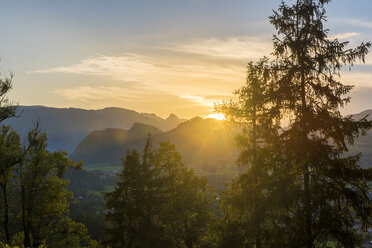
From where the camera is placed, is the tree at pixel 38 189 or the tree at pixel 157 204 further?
the tree at pixel 157 204

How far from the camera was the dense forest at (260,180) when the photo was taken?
12414 mm

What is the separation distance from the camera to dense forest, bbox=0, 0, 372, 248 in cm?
1241

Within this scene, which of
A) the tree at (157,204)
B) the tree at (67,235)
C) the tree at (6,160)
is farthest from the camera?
the tree at (157,204)

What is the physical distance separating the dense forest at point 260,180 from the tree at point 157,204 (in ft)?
0.27

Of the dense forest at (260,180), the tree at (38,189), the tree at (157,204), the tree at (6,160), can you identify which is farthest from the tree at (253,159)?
the tree at (6,160)

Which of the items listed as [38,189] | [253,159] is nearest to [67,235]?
[38,189]

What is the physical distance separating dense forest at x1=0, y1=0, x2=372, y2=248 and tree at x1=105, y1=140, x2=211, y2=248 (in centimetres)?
8

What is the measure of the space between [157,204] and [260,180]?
11574 millimetres

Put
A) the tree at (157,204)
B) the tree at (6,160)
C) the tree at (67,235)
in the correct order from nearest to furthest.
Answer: the tree at (6,160), the tree at (67,235), the tree at (157,204)

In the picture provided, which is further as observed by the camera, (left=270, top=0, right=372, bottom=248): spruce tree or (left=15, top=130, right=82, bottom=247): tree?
(left=15, top=130, right=82, bottom=247): tree

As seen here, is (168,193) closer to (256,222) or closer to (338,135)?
(256,222)

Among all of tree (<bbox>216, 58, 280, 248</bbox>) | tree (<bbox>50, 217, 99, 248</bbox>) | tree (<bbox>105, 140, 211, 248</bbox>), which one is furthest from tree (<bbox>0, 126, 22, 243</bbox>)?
tree (<bbox>216, 58, 280, 248</bbox>)

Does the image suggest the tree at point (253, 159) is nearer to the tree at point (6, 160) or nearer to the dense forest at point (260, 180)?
the dense forest at point (260, 180)

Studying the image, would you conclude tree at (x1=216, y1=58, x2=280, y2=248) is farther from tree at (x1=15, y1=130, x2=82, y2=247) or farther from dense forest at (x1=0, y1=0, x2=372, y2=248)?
tree at (x1=15, y1=130, x2=82, y2=247)
